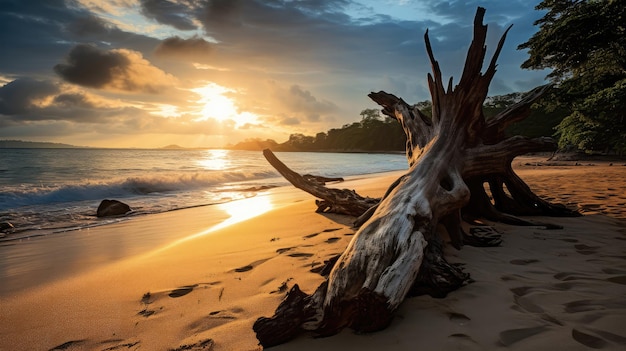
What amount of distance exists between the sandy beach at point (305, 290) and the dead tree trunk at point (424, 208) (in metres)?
0.12

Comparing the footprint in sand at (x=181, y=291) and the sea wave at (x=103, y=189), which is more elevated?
the sea wave at (x=103, y=189)

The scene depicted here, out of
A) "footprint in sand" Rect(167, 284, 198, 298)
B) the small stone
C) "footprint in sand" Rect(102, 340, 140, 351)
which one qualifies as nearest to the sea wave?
the small stone

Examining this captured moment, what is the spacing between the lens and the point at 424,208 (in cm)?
259

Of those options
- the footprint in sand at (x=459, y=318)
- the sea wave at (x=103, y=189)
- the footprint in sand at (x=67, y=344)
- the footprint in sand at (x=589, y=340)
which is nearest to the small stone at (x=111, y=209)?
the sea wave at (x=103, y=189)

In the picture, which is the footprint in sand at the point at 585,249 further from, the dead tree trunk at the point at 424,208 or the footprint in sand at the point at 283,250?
the footprint in sand at the point at 283,250

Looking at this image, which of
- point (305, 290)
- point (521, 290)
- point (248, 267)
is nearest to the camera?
point (521, 290)

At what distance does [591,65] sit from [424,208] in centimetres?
583

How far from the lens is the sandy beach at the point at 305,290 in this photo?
1732mm

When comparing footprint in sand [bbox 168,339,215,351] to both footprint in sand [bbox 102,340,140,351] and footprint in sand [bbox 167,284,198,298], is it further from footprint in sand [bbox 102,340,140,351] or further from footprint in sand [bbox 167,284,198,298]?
footprint in sand [bbox 167,284,198,298]

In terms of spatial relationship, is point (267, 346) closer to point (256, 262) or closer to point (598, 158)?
point (256, 262)

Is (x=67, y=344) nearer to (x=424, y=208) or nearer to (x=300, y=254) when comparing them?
(x=300, y=254)

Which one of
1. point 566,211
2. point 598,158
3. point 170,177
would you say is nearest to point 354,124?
point 598,158

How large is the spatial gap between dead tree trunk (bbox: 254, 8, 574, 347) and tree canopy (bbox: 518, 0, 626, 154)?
4.40ft

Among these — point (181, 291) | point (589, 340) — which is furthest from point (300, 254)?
point (589, 340)
